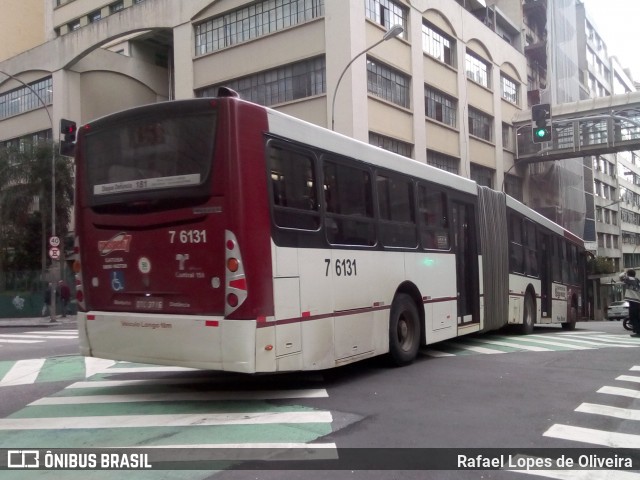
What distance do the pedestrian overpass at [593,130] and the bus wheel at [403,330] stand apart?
31.8 meters

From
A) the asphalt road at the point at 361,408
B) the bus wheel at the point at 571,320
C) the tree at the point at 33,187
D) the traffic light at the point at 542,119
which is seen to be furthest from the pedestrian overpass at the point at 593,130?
the asphalt road at the point at 361,408

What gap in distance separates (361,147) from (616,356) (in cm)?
644

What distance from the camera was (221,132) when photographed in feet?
21.0

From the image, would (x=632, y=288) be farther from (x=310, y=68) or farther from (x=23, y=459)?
(x=310, y=68)

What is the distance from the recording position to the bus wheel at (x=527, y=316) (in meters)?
14.8

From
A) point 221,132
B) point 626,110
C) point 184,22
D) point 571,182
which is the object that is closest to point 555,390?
point 221,132

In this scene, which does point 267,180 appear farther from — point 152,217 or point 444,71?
point 444,71

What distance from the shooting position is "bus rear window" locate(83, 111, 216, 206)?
21.4 ft

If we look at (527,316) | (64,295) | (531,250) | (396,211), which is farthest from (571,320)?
(64,295)

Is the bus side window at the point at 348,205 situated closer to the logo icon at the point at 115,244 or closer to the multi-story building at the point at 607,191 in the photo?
the logo icon at the point at 115,244

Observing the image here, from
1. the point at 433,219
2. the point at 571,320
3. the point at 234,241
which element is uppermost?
the point at 433,219

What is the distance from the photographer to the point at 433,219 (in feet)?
33.8

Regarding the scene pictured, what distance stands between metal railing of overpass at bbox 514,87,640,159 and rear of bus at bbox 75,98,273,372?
35090mm

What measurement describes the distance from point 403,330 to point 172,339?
160 inches
